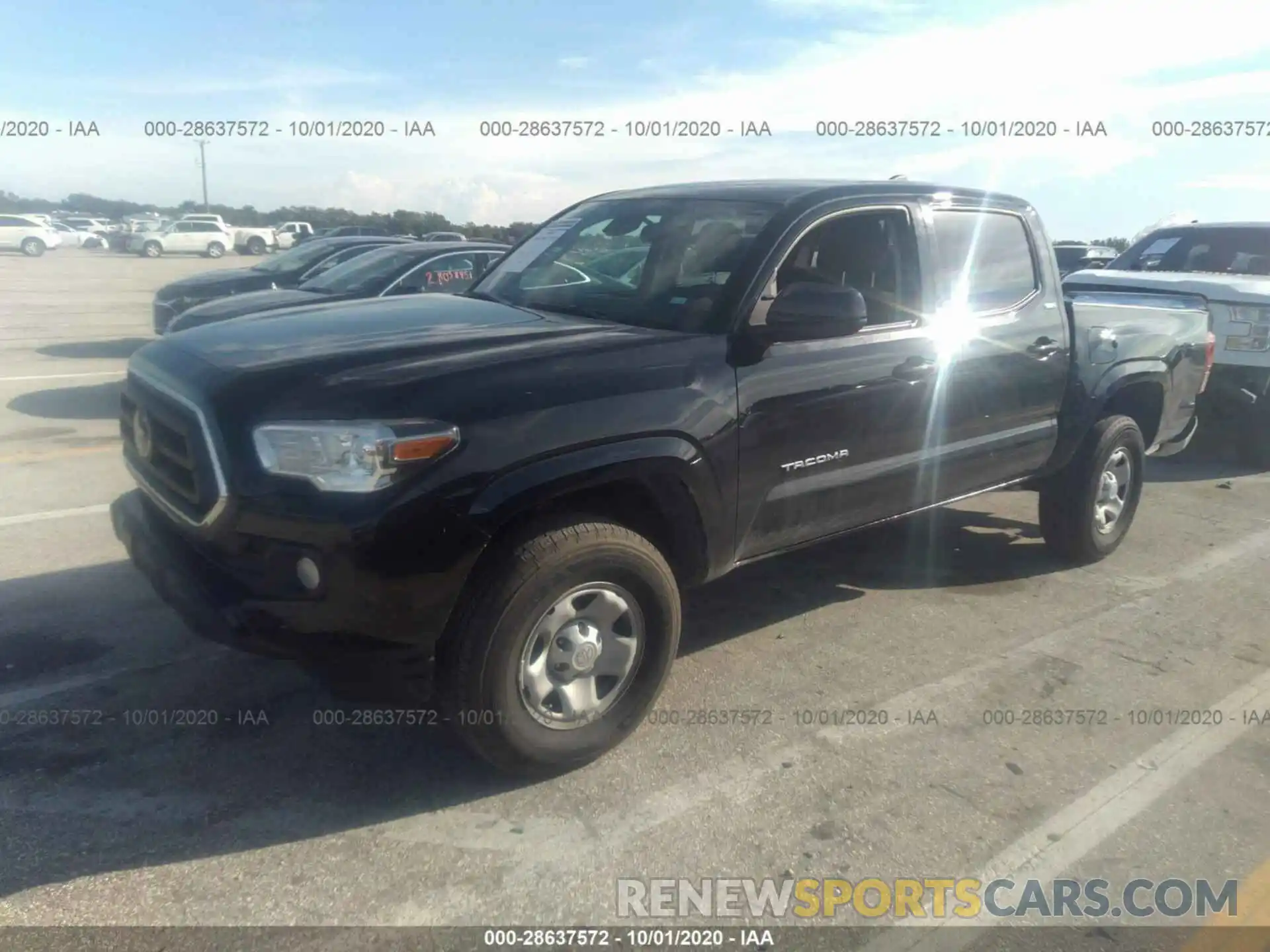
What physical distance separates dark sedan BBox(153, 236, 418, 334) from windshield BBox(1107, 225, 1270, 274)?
7.38 m

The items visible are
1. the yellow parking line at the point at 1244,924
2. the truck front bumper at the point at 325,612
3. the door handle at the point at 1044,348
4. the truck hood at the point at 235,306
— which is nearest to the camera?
the yellow parking line at the point at 1244,924

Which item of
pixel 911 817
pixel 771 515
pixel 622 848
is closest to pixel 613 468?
pixel 771 515

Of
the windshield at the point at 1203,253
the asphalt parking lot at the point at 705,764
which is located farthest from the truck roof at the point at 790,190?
the windshield at the point at 1203,253

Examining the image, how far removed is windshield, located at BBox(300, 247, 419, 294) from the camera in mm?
9836

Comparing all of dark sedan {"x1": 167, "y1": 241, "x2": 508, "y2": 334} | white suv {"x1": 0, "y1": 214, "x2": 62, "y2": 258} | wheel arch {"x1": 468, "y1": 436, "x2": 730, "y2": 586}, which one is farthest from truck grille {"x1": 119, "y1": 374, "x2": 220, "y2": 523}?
white suv {"x1": 0, "y1": 214, "x2": 62, "y2": 258}

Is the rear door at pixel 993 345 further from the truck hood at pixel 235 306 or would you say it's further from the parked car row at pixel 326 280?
the parked car row at pixel 326 280

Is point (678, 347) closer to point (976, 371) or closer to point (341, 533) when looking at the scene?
point (341, 533)

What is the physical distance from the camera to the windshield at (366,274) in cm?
984

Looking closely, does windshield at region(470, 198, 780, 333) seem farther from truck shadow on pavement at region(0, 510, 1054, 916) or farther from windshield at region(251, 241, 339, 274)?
windshield at region(251, 241, 339, 274)

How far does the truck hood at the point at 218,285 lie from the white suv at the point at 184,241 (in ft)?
120

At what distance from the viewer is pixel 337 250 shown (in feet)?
43.8

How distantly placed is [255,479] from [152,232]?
155 ft

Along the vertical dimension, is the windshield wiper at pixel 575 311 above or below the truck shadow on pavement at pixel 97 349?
above

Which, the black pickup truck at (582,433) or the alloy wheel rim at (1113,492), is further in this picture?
the alloy wheel rim at (1113,492)
